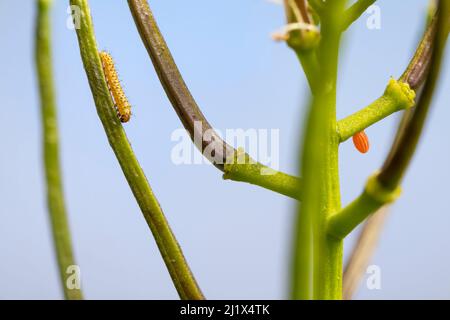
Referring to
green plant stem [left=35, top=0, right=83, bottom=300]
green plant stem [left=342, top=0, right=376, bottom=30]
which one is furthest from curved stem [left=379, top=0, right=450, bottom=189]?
green plant stem [left=35, top=0, right=83, bottom=300]

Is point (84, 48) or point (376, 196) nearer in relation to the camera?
point (376, 196)

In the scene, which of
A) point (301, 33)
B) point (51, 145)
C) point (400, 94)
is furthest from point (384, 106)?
point (51, 145)

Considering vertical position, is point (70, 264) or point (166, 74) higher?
point (166, 74)

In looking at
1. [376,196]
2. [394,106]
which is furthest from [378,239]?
[376,196]

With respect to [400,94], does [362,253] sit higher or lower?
lower

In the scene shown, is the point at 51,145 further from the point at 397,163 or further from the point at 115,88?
the point at 397,163

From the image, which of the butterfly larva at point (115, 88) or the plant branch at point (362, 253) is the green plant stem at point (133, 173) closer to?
the butterfly larva at point (115, 88)
